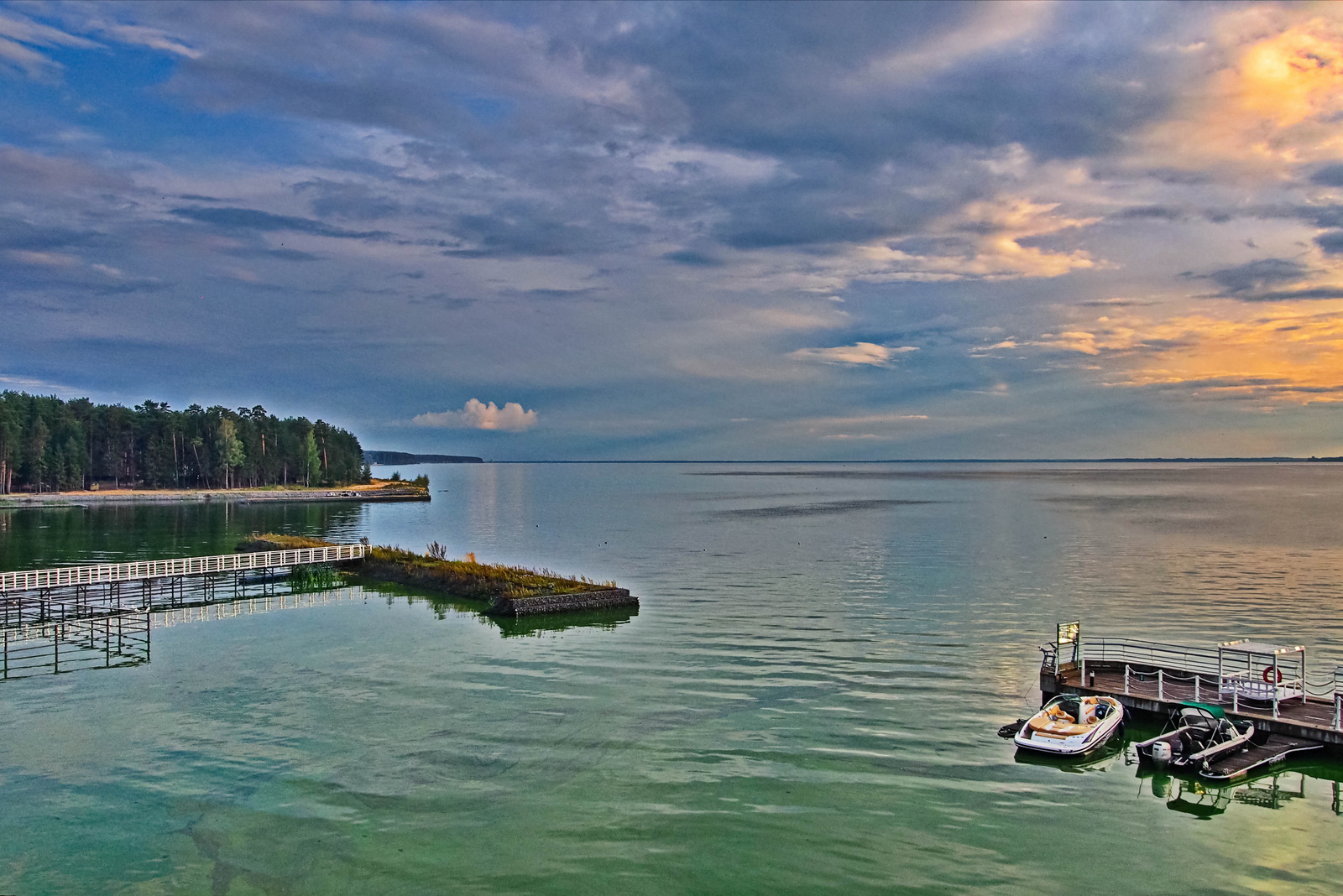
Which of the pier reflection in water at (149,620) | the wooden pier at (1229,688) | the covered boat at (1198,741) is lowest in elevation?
the pier reflection in water at (149,620)

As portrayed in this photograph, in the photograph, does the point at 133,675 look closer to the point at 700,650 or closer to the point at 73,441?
the point at 700,650

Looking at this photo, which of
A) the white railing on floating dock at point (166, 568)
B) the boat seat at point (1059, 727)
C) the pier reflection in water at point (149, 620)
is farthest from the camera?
the white railing on floating dock at point (166, 568)

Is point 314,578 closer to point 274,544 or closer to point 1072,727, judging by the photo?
point 274,544

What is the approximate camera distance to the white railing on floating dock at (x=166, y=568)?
193 feet

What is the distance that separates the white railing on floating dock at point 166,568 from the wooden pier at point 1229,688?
61210 millimetres

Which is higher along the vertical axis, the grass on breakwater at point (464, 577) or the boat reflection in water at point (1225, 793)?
the grass on breakwater at point (464, 577)

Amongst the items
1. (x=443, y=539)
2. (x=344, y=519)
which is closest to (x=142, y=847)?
(x=443, y=539)

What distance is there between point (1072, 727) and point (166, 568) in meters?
64.8

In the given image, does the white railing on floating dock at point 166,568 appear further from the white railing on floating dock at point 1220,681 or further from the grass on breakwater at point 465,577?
the white railing on floating dock at point 1220,681

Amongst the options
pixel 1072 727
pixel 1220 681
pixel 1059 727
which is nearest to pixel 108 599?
pixel 1059 727

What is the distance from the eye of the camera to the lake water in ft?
69.7

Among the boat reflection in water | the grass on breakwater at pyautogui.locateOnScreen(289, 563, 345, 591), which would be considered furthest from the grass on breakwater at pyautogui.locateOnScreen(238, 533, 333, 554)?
the boat reflection in water

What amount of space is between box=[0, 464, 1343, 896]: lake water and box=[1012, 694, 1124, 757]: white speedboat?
2.58 ft

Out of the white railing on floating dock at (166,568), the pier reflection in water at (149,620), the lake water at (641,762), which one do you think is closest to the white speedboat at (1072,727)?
the lake water at (641,762)
